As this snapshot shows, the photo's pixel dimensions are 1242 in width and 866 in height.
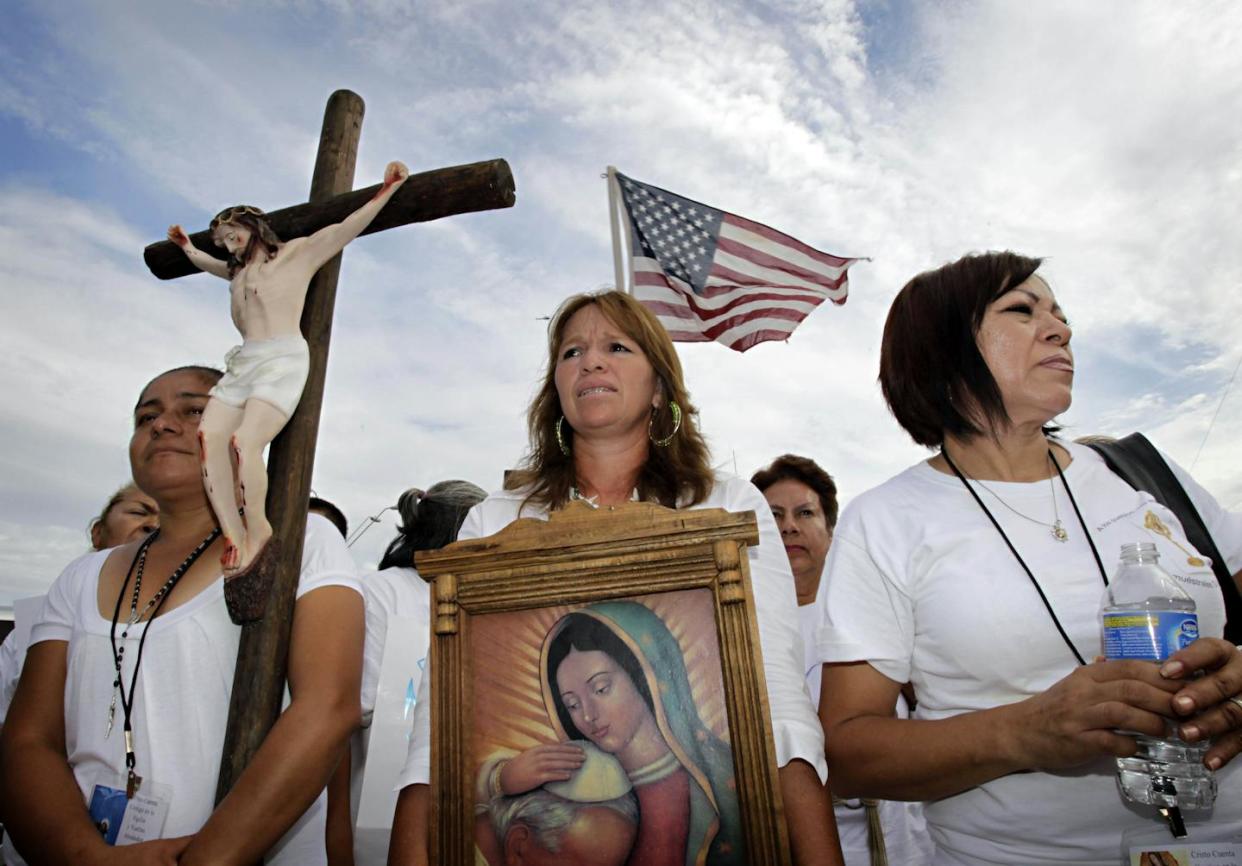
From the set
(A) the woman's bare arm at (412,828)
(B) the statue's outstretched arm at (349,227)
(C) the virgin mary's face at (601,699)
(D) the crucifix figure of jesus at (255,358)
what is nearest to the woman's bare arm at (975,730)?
(C) the virgin mary's face at (601,699)

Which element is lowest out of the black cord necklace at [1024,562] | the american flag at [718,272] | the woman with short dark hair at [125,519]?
the black cord necklace at [1024,562]

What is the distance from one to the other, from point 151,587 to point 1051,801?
255cm

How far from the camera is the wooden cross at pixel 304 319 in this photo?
2303mm

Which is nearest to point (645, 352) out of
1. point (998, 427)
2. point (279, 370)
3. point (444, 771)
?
point (998, 427)

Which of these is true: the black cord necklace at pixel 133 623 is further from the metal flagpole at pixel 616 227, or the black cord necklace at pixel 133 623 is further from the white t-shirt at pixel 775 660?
the metal flagpole at pixel 616 227

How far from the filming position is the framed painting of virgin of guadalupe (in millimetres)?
1529

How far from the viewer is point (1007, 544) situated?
6.38 ft

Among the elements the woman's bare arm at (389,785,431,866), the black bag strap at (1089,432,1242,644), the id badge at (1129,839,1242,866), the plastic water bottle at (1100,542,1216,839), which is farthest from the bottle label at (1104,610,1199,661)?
the woman's bare arm at (389,785,431,866)

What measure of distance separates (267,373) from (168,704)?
3.30ft

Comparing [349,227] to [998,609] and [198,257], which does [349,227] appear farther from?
[998,609]

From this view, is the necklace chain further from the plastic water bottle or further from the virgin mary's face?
the virgin mary's face

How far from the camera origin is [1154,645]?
153cm

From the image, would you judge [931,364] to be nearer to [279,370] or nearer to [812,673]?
[812,673]

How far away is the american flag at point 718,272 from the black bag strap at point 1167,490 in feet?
13.9
